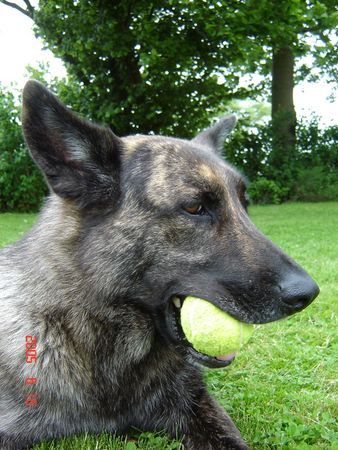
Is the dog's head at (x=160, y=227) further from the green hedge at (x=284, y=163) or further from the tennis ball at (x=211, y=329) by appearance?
the green hedge at (x=284, y=163)

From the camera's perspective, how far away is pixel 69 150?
2418mm

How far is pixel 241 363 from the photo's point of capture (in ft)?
11.3

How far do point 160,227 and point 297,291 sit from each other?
2.08 ft

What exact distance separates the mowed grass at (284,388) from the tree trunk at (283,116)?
11547mm

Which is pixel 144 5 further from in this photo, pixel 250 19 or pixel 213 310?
pixel 213 310

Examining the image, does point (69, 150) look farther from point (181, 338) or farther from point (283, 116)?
point (283, 116)

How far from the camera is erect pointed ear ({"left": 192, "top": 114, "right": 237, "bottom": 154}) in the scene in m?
3.31

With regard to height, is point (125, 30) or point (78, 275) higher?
point (125, 30)

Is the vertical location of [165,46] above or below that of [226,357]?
above

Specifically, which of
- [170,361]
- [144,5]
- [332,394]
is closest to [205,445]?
[170,361]

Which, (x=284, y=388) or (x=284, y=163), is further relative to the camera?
(x=284, y=163)

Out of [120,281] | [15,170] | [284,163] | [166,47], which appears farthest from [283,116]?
[120,281]

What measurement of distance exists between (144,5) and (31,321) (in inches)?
419

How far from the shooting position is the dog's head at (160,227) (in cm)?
222
